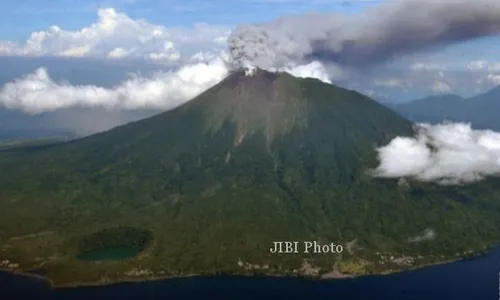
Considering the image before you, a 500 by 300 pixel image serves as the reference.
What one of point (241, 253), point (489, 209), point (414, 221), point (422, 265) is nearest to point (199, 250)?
point (241, 253)

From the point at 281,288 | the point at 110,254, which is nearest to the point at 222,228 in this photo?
the point at 110,254

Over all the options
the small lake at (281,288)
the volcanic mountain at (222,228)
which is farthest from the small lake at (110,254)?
the small lake at (281,288)

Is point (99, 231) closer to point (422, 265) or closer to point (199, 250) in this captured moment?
point (199, 250)

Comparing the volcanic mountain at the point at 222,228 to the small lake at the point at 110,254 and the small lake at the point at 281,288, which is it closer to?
the small lake at the point at 110,254

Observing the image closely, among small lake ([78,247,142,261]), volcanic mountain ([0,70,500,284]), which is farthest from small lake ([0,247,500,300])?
small lake ([78,247,142,261])

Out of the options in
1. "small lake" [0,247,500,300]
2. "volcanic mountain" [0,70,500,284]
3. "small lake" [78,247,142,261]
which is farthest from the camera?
"small lake" [78,247,142,261]

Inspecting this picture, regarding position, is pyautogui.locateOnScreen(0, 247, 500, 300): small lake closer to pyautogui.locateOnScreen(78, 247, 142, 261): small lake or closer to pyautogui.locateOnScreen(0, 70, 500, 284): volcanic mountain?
pyautogui.locateOnScreen(0, 70, 500, 284): volcanic mountain
